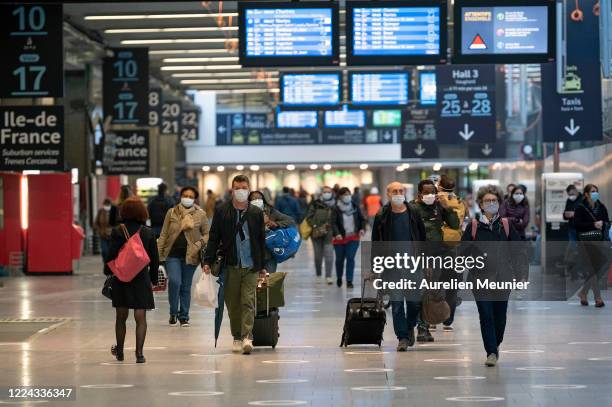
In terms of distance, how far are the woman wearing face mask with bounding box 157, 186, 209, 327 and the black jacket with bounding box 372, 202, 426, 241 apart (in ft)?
10.2

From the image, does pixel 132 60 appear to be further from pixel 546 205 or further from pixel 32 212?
pixel 546 205

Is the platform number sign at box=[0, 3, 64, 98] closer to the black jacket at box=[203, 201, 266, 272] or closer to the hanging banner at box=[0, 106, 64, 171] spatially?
the hanging banner at box=[0, 106, 64, 171]

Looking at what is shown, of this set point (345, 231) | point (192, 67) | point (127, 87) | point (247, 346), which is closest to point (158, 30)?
point (127, 87)

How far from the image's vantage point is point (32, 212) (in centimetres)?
2834

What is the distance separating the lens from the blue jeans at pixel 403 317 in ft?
44.5

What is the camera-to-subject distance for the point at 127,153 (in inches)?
1379

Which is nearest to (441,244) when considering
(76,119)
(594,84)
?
(594,84)

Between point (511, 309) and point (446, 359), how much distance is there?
6256 millimetres

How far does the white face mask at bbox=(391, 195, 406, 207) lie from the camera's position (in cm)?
1356

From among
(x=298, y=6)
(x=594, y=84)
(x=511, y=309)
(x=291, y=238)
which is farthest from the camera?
(x=594, y=84)

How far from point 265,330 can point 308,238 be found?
40.0 ft

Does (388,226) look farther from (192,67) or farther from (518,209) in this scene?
(192,67)

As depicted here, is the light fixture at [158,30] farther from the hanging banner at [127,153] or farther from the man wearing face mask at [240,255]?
the man wearing face mask at [240,255]

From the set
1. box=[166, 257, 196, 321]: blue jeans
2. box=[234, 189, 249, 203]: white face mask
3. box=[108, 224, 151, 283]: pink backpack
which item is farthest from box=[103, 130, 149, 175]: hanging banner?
box=[108, 224, 151, 283]: pink backpack
